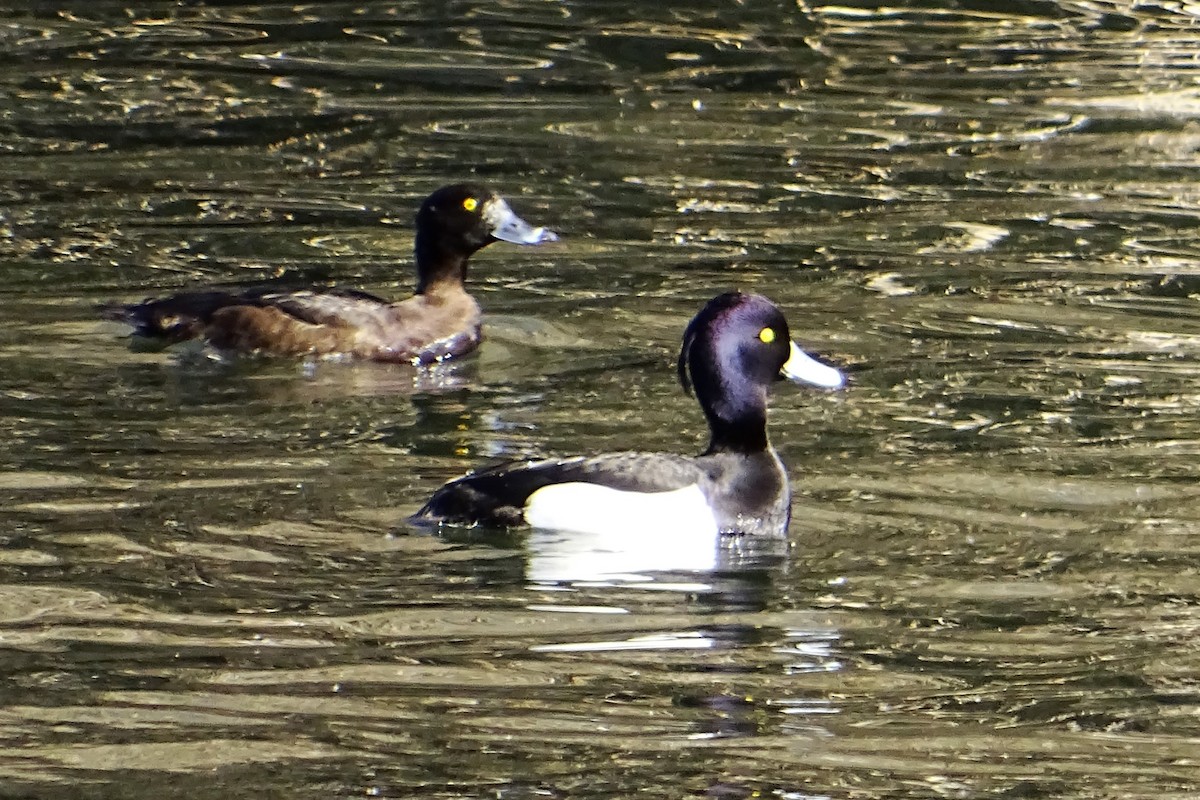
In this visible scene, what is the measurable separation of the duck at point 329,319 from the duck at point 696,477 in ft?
8.58

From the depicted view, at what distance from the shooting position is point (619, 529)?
8172 millimetres

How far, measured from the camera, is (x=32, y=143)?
15609 mm

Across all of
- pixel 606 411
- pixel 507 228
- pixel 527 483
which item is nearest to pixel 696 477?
pixel 527 483

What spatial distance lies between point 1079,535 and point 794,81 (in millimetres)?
9768

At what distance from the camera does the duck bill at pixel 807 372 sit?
8742mm

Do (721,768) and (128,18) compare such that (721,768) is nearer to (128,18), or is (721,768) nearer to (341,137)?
(341,137)

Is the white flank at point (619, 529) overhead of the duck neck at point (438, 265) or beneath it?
beneath

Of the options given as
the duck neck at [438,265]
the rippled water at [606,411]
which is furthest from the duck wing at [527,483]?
the duck neck at [438,265]

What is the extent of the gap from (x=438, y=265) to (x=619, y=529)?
12.0 feet

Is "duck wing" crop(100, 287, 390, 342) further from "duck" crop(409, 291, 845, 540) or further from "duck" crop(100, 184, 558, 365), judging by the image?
"duck" crop(409, 291, 845, 540)

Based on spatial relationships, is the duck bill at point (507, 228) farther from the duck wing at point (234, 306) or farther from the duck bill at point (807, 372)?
the duck bill at point (807, 372)

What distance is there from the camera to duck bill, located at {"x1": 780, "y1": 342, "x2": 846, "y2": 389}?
874 cm

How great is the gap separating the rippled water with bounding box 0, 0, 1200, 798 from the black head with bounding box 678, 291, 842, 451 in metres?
0.44

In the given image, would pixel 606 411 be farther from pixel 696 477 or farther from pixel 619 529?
pixel 619 529
